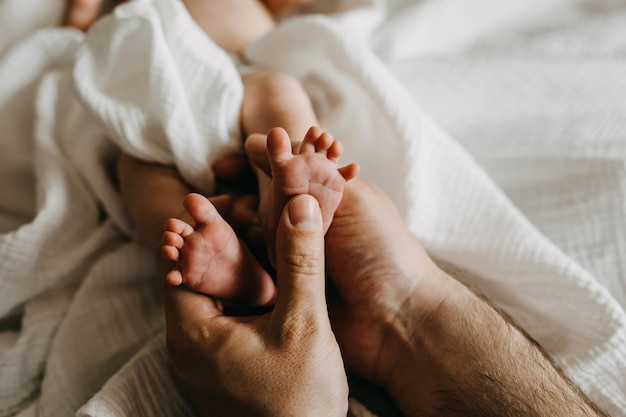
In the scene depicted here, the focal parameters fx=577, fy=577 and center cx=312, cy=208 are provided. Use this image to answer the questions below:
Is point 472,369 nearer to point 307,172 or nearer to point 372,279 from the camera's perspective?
point 372,279

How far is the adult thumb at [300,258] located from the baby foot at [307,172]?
0.05 feet

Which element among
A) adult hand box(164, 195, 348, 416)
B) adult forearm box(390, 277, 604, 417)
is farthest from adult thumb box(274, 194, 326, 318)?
adult forearm box(390, 277, 604, 417)

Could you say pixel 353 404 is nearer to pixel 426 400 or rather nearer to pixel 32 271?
pixel 426 400

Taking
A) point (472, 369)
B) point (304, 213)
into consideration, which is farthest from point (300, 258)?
point (472, 369)

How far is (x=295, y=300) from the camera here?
1.64 ft

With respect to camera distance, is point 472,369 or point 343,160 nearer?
point 472,369

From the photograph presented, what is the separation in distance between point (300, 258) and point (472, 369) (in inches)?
7.8

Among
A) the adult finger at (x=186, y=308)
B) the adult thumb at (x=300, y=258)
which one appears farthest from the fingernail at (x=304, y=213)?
the adult finger at (x=186, y=308)

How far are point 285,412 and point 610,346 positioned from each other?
0.36 metres

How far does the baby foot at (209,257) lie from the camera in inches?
19.6

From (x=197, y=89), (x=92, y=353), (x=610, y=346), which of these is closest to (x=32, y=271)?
(x=92, y=353)

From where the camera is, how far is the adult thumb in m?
0.49

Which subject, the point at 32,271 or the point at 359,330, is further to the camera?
the point at 32,271

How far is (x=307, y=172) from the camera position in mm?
500
